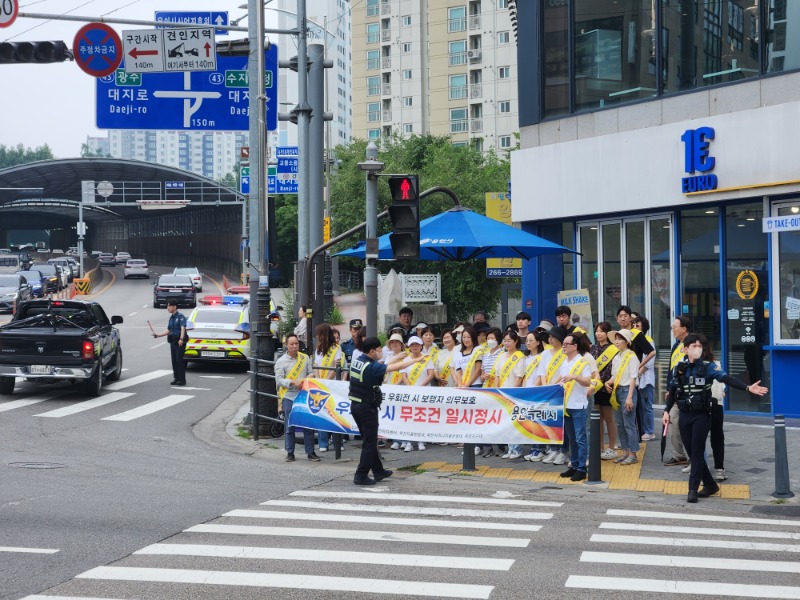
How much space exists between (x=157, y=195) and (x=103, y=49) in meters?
A: 69.9

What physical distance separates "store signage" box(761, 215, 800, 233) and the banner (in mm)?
5235

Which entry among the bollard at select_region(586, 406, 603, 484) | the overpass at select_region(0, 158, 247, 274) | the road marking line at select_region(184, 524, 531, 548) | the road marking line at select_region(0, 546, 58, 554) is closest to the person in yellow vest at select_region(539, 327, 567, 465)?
the bollard at select_region(586, 406, 603, 484)

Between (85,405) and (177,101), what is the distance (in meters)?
6.23

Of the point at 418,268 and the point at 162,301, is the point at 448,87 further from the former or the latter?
the point at 418,268

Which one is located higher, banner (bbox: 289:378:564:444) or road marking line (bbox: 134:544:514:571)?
banner (bbox: 289:378:564:444)

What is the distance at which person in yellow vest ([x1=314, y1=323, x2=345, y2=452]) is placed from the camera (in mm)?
14641

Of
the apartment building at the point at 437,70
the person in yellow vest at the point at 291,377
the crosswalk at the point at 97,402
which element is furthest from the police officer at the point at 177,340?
the apartment building at the point at 437,70

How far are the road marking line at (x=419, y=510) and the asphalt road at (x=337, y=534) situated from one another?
0.03 m

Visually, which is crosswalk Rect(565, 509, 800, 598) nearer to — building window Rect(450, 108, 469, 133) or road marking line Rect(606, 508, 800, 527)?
road marking line Rect(606, 508, 800, 527)

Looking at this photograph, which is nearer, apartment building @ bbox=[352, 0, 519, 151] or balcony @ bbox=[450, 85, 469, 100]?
apartment building @ bbox=[352, 0, 519, 151]

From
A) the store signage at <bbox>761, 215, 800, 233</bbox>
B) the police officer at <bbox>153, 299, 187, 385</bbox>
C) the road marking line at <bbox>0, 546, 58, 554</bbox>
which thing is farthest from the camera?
the police officer at <bbox>153, 299, 187, 385</bbox>

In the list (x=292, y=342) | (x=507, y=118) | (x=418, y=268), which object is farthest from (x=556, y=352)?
(x=507, y=118)

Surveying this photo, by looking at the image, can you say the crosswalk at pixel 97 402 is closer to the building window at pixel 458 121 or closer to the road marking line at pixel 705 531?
the road marking line at pixel 705 531

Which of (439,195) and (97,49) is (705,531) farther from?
(439,195)
